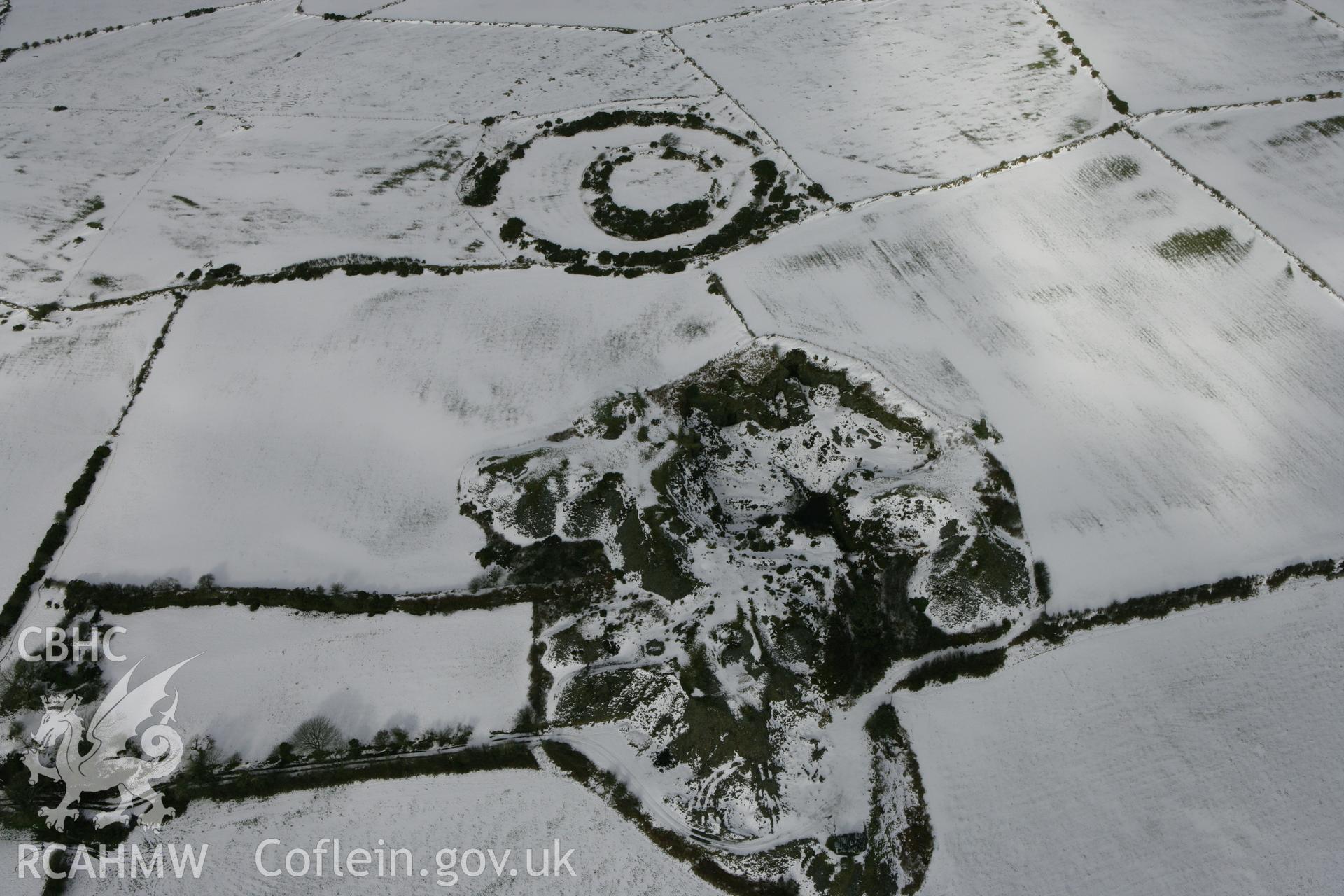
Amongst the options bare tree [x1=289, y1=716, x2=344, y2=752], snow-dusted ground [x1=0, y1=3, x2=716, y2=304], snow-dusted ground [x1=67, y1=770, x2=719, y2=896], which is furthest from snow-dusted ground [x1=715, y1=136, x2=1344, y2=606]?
bare tree [x1=289, y1=716, x2=344, y2=752]

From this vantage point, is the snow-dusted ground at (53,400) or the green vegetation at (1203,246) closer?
the snow-dusted ground at (53,400)

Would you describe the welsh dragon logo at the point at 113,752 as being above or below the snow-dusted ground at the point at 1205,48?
below

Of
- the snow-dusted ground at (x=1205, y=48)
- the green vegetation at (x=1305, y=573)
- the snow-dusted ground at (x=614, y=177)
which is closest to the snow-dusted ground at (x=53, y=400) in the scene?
the snow-dusted ground at (x=614, y=177)

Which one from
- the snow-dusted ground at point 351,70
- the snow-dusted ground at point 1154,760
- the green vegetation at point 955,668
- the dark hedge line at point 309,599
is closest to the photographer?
the snow-dusted ground at point 1154,760

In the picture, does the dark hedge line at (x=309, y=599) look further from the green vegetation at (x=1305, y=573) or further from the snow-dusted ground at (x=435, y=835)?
the green vegetation at (x=1305, y=573)

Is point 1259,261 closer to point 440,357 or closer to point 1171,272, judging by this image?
point 1171,272

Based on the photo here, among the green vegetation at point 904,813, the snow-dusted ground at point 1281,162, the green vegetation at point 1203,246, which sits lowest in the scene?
the green vegetation at point 904,813

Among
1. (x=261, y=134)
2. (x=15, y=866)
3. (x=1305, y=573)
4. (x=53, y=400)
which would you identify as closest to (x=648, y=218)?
(x=261, y=134)
